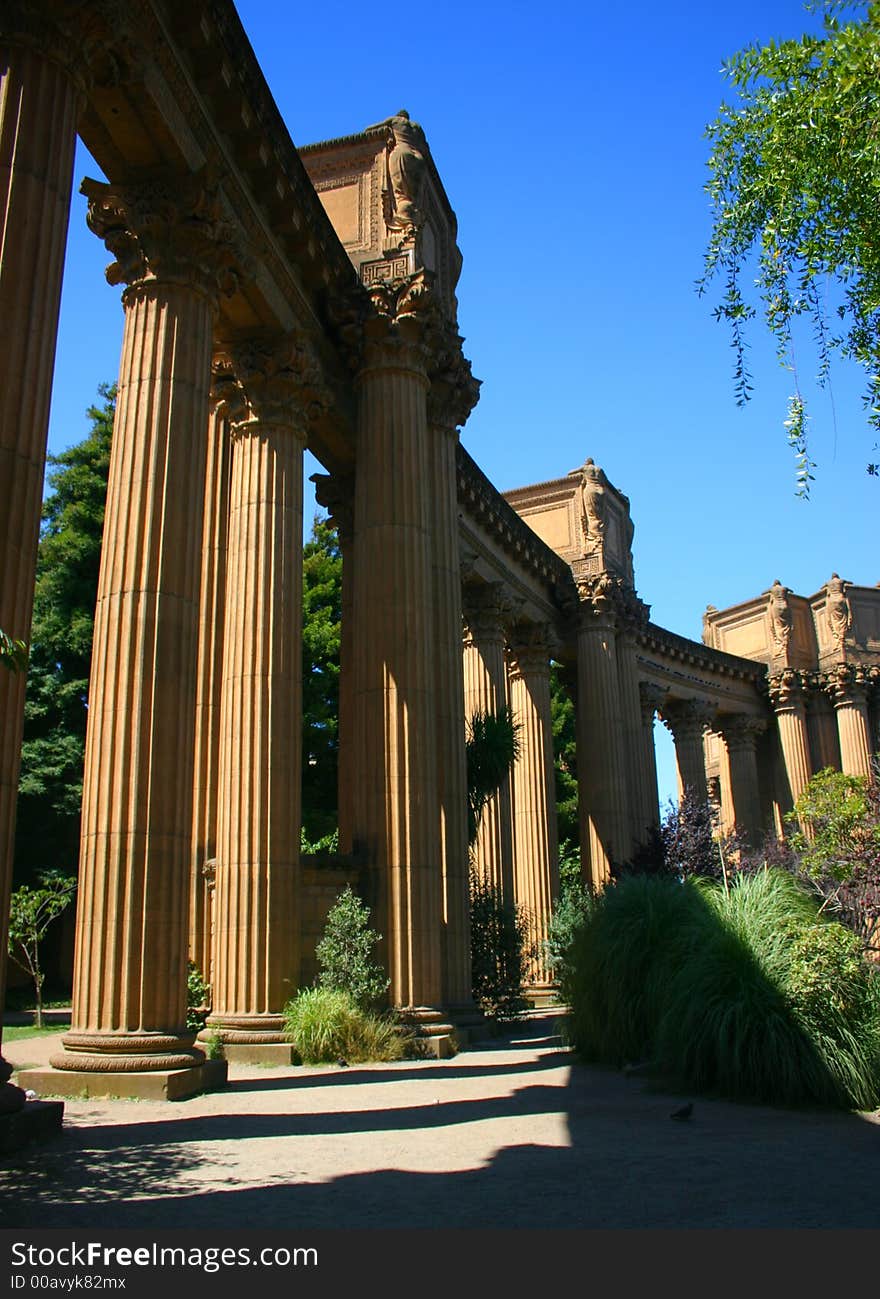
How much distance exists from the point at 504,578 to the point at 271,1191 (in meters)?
26.9

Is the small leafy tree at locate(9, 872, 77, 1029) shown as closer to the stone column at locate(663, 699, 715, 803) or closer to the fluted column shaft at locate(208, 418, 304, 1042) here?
the fluted column shaft at locate(208, 418, 304, 1042)

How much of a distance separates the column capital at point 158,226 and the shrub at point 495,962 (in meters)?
15.4

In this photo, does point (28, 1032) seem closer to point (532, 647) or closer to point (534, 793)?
point (534, 793)

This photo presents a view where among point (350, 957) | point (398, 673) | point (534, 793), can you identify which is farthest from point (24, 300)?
point (534, 793)

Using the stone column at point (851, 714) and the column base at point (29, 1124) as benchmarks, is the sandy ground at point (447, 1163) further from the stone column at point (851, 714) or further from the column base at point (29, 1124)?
the stone column at point (851, 714)

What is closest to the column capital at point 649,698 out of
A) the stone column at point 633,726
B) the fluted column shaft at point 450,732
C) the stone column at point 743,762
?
the stone column at point 633,726

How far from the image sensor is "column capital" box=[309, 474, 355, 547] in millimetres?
24625

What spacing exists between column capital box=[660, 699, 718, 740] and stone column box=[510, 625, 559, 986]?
11648 mm

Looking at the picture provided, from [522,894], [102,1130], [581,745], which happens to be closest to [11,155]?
[102,1130]

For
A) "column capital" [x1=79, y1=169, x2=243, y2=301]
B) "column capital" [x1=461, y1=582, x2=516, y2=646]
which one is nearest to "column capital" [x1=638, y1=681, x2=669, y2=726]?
"column capital" [x1=461, y1=582, x2=516, y2=646]

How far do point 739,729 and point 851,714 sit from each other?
15.4ft

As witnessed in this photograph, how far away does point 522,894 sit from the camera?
3328cm

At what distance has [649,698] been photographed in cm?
4247

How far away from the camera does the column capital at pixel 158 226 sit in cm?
1450
